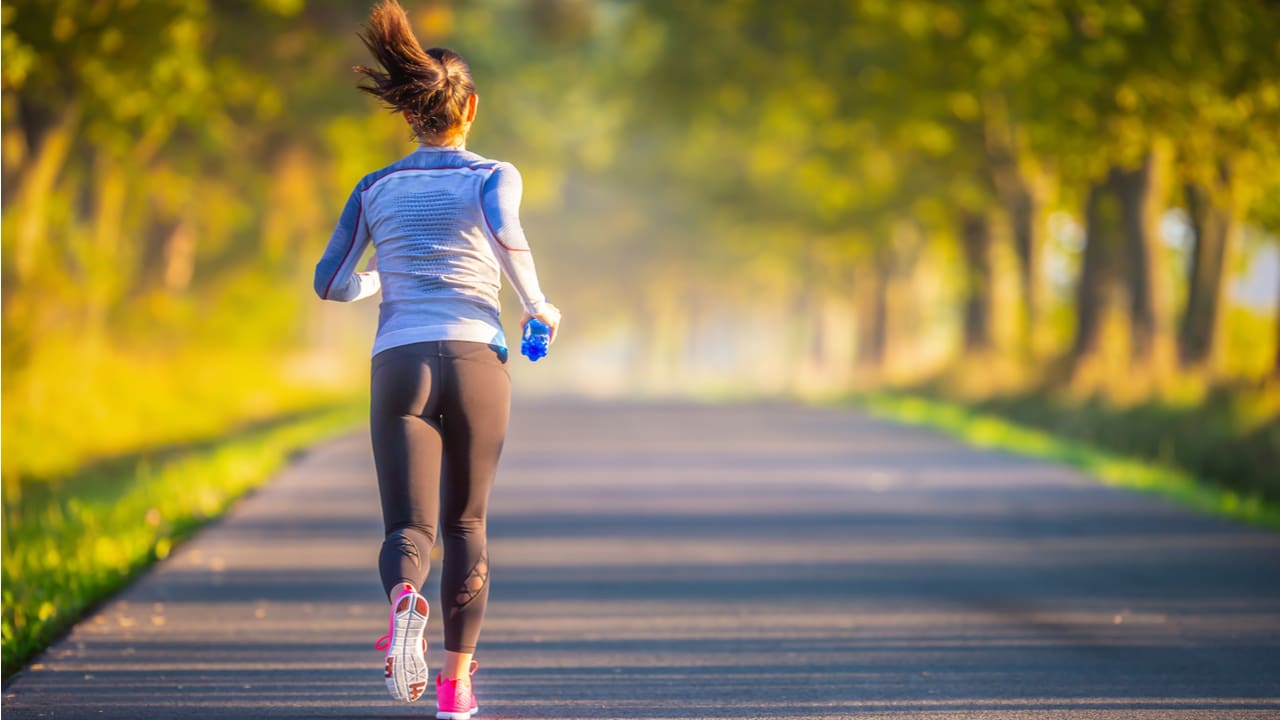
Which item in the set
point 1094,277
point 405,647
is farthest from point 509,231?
point 1094,277

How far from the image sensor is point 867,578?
9312 mm

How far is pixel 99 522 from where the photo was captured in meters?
11.1

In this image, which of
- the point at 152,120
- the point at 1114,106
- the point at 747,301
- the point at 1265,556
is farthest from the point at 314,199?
the point at 747,301

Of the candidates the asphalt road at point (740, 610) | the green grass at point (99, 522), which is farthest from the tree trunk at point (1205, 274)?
the green grass at point (99, 522)

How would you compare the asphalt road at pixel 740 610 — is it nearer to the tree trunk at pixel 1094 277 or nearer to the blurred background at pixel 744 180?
the blurred background at pixel 744 180

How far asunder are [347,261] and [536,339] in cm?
68

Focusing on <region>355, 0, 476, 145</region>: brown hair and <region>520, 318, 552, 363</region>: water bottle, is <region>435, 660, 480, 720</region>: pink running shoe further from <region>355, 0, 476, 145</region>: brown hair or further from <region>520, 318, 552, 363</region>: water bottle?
<region>355, 0, 476, 145</region>: brown hair

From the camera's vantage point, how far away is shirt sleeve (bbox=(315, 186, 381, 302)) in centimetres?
561

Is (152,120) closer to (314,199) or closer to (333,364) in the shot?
(314,199)

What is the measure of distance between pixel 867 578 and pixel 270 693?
12.9 ft

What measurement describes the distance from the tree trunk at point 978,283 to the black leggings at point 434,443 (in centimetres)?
2545

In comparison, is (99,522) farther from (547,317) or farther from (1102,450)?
(1102,450)

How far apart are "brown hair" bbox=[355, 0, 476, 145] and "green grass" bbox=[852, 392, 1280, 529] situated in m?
7.84

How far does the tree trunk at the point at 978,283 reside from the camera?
30703mm
